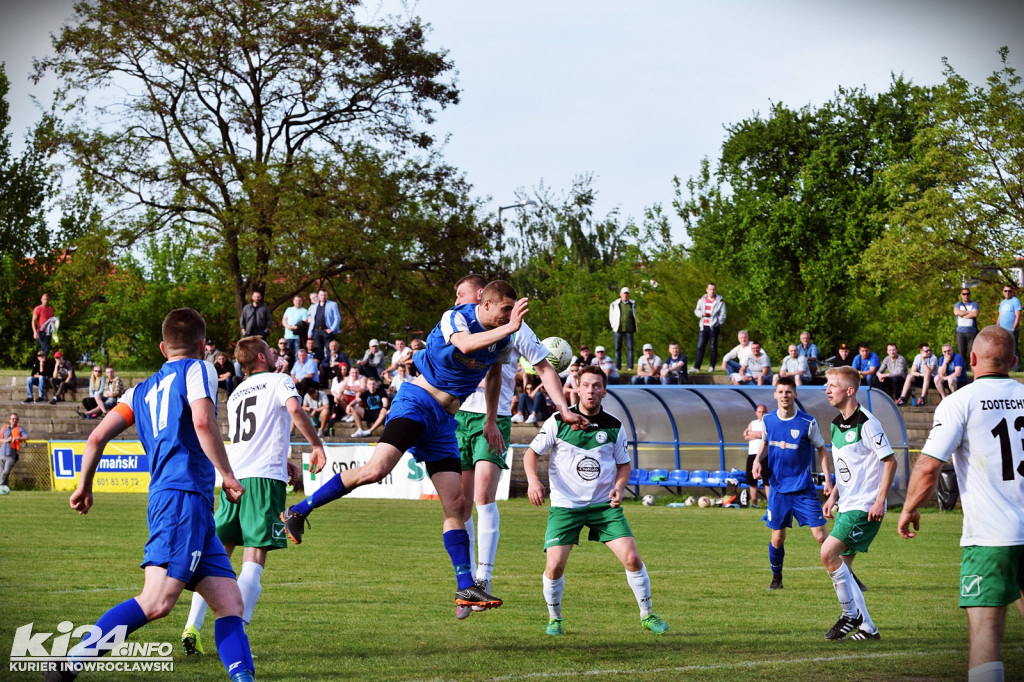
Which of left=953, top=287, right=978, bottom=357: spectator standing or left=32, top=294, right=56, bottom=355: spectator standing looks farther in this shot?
left=32, top=294, right=56, bottom=355: spectator standing

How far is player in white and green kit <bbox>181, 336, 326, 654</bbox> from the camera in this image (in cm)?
819

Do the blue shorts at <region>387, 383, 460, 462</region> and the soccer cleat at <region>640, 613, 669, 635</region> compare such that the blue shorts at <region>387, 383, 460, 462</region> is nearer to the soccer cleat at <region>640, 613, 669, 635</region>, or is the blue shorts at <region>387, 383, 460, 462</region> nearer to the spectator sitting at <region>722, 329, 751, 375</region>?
the soccer cleat at <region>640, 613, 669, 635</region>

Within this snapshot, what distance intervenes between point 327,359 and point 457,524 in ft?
73.3

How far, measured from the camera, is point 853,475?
9469mm

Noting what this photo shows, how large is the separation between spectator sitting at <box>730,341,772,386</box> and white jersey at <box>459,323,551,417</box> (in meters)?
18.5

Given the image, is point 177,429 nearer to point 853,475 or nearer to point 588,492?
point 588,492

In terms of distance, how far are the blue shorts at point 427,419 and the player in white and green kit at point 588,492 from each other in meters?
0.83

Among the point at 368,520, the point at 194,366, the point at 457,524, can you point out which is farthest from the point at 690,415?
the point at 194,366

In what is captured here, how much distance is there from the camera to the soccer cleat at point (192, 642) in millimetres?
7809

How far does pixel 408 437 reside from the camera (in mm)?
8203

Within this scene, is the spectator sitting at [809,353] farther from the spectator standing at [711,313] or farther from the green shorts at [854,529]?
the green shorts at [854,529]

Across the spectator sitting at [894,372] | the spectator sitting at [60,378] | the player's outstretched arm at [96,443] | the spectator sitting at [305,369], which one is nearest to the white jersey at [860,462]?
the player's outstretched arm at [96,443]

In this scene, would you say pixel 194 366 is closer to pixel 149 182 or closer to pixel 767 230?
pixel 149 182

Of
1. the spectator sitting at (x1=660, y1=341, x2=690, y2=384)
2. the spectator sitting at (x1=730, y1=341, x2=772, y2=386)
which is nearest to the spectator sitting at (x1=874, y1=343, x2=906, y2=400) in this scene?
the spectator sitting at (x1=730, y1=341, x2=772, y2=386)
